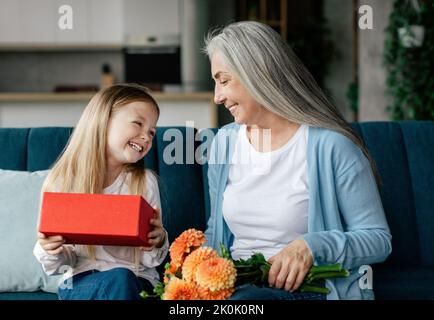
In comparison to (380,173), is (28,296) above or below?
below

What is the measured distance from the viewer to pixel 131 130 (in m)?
1.68

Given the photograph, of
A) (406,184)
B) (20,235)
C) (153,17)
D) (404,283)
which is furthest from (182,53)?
(404,283)

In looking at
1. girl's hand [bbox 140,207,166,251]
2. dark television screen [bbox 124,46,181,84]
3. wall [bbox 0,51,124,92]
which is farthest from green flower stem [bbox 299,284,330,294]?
wall [bbox 0,51,124,92]

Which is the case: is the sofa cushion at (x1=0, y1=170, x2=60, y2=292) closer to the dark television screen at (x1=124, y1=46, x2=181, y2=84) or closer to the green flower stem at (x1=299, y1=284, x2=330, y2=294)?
the green flower stem at (x1=299, y1=284, x2=330, y2=294)

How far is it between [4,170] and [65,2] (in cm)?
425

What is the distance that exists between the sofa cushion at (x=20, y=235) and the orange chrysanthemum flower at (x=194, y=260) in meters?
0.73

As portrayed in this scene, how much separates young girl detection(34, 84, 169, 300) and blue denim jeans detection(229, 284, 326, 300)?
299 millimetres

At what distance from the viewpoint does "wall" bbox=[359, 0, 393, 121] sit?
455 centimetres

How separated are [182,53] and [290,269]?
451 centimetres

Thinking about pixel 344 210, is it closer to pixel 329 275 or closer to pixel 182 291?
pixel 329 275

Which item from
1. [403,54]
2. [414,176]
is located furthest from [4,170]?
[403,54]

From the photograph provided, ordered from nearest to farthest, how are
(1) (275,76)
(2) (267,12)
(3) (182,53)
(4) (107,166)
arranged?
(1) (275,76), (4) (107,166), (3) (182,53), (2) (267,12)

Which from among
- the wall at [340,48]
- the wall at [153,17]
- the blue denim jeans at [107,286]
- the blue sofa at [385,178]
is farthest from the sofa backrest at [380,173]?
the wall at [340,48]

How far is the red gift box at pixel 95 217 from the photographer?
1438 mm
